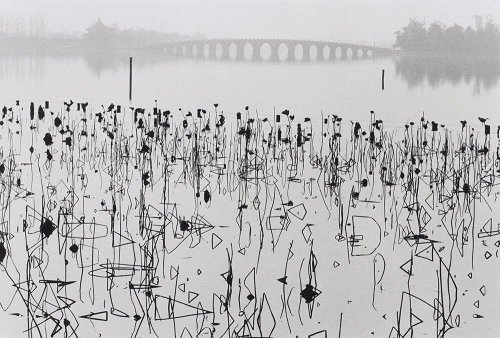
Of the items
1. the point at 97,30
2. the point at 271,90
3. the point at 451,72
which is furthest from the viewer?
the point at 451,72

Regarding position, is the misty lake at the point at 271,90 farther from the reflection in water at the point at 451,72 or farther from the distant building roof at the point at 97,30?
the distant building roof at the point at 97,30

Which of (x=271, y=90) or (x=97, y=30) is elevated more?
(x=97, y=30)

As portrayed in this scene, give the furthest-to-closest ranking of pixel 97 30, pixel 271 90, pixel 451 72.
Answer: pixel 451 72 → pixel 97 30 → pixel 271 90

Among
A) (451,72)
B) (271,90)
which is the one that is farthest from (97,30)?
(451,72)

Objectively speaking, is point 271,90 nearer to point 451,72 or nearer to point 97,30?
point 97,30

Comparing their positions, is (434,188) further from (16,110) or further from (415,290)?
(16,110)

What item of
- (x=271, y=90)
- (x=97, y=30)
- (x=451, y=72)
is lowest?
(x=271, y=90)

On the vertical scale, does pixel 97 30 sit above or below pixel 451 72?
above

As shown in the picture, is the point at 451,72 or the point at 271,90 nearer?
the point at 271,90

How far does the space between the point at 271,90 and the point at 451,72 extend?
7751mm

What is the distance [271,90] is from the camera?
13.5m

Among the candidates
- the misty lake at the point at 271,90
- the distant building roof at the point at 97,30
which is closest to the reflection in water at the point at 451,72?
the misty lake at the point at 271,90

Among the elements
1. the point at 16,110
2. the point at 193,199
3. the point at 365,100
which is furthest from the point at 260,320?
the point at 365,100

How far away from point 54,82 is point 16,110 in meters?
4.10
